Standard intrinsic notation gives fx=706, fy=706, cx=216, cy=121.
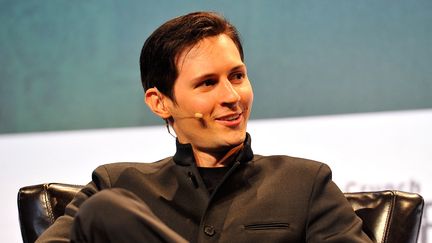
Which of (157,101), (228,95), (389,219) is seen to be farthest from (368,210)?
(157,101)

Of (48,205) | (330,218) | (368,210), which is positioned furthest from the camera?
(48,205)

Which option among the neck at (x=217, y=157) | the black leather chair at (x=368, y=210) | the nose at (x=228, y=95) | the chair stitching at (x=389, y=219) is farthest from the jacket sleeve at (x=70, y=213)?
the chair stitching at (x=389, y=219)

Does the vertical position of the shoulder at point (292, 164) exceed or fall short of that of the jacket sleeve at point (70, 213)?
it exceeds it

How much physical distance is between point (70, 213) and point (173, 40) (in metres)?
0.43

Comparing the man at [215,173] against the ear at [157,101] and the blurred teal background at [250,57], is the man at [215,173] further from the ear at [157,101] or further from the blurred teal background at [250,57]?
the blurred teal background at [250,57]

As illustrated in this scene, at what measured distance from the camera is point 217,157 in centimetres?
155

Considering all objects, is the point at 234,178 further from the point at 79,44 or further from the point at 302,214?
the point at 79,44

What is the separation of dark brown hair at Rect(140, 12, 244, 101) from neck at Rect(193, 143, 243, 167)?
0.14m

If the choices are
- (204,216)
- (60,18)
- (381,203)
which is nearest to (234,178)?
(204,216)

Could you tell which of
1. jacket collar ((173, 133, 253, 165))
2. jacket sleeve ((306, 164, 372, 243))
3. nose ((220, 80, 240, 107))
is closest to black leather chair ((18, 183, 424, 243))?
jacket sleeve ((306, 164, 372, 243))

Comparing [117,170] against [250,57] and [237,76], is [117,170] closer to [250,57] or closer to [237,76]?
[237,76]

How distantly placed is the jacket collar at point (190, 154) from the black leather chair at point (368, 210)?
25cm

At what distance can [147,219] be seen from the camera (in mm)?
1132

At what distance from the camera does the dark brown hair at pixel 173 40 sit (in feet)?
4.93
